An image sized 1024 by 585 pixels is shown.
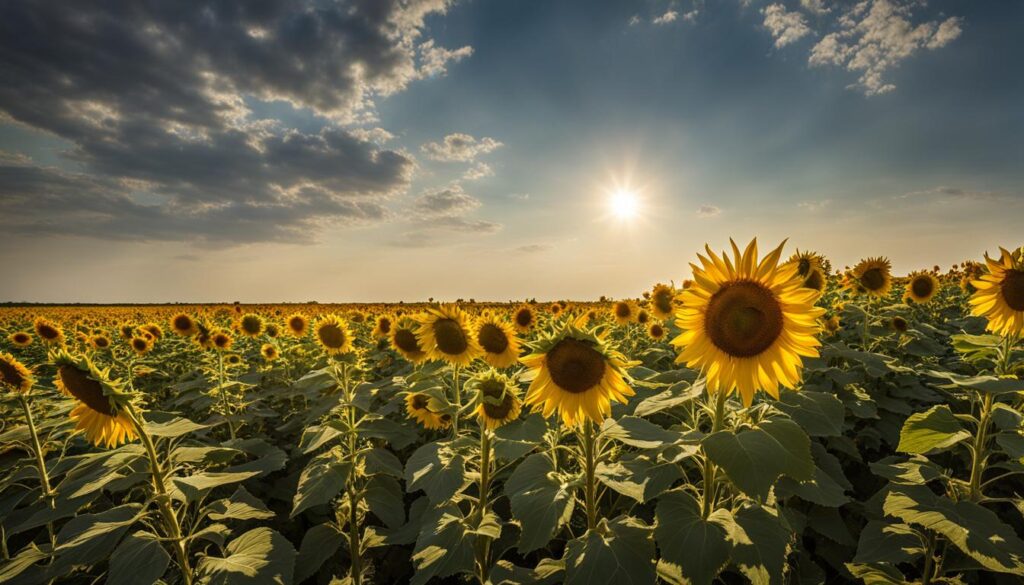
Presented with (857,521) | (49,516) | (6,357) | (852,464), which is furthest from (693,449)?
(6,357)

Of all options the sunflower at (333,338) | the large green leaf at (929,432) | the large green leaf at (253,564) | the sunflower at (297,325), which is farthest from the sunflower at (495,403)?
the sunflower at (297,325)

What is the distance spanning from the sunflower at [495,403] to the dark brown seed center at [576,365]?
0.64m

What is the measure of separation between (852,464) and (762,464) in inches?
200

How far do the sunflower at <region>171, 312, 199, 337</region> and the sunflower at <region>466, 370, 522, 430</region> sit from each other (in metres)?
9.24

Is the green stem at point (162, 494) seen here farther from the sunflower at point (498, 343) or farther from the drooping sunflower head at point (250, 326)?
the drooping sunflower head at point (250, 326)

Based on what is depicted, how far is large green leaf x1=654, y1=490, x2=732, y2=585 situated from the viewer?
218cm

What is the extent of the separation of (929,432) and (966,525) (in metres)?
0.69

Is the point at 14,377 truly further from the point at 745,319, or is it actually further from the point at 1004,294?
the point at 1004,294

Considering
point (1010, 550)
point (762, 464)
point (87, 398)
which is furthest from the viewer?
point (87, 398)

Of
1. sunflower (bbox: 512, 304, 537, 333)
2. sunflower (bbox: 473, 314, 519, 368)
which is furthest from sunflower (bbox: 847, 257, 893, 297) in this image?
sunflower (bbox: 473, 314, 519, 368)

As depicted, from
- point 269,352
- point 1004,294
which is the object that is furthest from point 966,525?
point 269,352

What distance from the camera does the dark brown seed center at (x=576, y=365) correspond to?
3.12 m

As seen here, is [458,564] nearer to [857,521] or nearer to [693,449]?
[693,449]

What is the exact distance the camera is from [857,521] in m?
4.73
